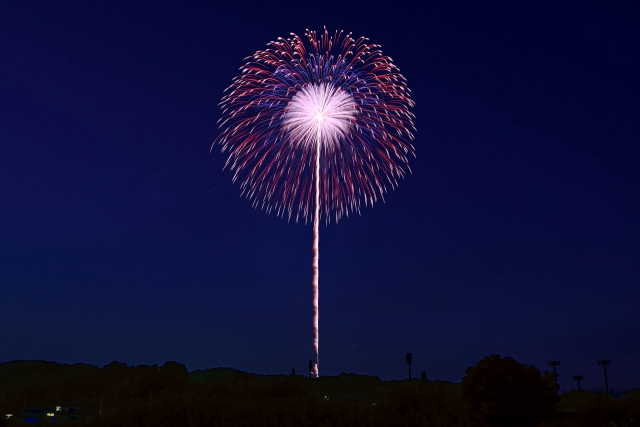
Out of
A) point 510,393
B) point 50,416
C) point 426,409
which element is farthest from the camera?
point 50,416

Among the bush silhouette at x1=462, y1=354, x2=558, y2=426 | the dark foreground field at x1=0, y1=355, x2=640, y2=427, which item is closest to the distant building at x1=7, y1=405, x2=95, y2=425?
the dark foreground field at x1=0, y1=355, x2=640, y2=427

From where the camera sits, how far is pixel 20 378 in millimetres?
121688

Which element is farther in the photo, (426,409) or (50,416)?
(50,416)

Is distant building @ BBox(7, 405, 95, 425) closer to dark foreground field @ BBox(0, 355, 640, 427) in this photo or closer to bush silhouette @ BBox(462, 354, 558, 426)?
dark foreground field @ BBox(0, 355, 640, 427)

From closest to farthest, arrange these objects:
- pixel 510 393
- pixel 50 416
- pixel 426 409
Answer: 1. pixel 426 409
2. pixel 510 393
3. pixel 50 416

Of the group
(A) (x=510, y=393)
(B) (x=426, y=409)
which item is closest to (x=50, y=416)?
(B) (x=426, y=409)

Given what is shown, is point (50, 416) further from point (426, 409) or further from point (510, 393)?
A: point (510, 393)

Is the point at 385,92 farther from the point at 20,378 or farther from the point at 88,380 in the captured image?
the point at 20,378

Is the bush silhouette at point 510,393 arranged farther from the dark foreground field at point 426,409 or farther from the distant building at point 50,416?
the distant building at point 50,416

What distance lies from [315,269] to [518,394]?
12326mm

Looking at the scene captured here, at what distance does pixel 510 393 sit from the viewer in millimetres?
31891

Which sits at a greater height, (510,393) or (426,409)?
(510,393)

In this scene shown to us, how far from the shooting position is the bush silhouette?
3178cm

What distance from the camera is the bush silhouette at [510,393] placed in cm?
3178
